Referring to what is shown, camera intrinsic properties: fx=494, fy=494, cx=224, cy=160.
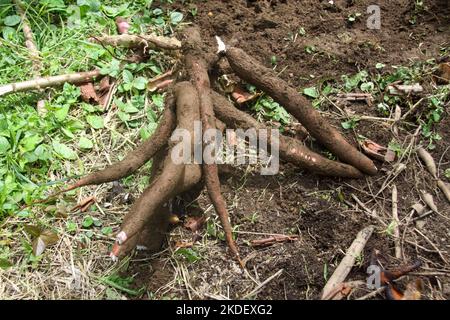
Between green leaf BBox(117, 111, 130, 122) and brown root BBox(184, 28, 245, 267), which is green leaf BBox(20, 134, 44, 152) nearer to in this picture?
green leaf BBox(117, 111, 130, 122)

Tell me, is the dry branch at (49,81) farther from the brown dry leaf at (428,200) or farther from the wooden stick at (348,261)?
the brown dry leaf at (428,200)

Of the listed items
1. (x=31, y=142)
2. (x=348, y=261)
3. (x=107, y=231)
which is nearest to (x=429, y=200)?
(x=348, y=261)

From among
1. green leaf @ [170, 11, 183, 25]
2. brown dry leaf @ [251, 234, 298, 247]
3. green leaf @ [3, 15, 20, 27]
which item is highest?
green leaf @ [170, 11, 183, 25]

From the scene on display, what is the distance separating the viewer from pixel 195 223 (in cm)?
225

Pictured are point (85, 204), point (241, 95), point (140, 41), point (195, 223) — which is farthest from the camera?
point (140, 41)

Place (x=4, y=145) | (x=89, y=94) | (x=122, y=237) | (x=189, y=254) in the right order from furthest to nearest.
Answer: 1. (x=89, y=94)
2. (x=4, y=145)
3. (x=189, y=254)
4. (x=122, y=237)

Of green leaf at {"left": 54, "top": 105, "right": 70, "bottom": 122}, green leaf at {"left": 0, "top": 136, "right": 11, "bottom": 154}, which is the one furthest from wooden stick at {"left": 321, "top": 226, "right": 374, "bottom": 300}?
green leaf at {"left": 0, "top": 136, "right": 11, "bottom": 154}

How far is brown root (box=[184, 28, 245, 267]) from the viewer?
2.09 meters

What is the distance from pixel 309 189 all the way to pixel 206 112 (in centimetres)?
61

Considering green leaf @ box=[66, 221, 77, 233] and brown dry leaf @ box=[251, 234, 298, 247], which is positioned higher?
brown dry leaf @ box=[251, 234, 298, 247]

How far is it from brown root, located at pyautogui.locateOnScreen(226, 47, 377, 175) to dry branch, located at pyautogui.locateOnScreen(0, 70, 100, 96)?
918 mm

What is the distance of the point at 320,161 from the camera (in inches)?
90.6

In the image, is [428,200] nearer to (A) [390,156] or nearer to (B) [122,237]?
(A) [390,156]

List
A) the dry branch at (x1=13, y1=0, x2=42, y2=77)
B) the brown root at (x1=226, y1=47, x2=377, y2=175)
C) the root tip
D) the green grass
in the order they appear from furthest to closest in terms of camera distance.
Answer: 1. the dry branch at (x1=13, y1=0, x2=42, y2=77)
2. the green grass
3. the brown root at (x1=226, y1=47, x2=377, y2=175)
4. the root tip
